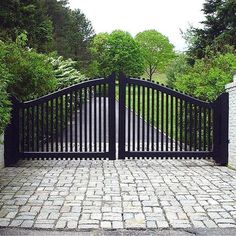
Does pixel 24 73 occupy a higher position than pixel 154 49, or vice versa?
pixel 154 49

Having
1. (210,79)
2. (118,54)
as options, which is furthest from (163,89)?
(118,54)

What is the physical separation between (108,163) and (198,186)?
311cm

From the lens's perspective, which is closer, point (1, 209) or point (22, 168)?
point (1, 209)

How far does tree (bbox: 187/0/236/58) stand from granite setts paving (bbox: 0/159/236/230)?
16439 mm

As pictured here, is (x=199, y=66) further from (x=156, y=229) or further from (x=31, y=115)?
(x=156, y=229)

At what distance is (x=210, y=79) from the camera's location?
1294 cm

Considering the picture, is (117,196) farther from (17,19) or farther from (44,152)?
(17,19)

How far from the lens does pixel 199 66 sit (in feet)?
52.2

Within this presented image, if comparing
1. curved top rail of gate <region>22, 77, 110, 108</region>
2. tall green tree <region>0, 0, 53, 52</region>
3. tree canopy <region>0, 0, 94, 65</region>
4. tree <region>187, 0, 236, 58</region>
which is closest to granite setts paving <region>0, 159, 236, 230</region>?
curved top rail of gate <region>22, 77, 110, 108</region>

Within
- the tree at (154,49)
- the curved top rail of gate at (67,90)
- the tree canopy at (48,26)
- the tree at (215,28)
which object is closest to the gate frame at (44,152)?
the curved top rail of gate at (67,90)

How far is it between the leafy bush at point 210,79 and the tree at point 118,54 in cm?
5725

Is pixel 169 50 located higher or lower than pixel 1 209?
higher

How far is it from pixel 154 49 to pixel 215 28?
188 feet

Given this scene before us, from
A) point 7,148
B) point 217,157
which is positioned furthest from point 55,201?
point 217,157
